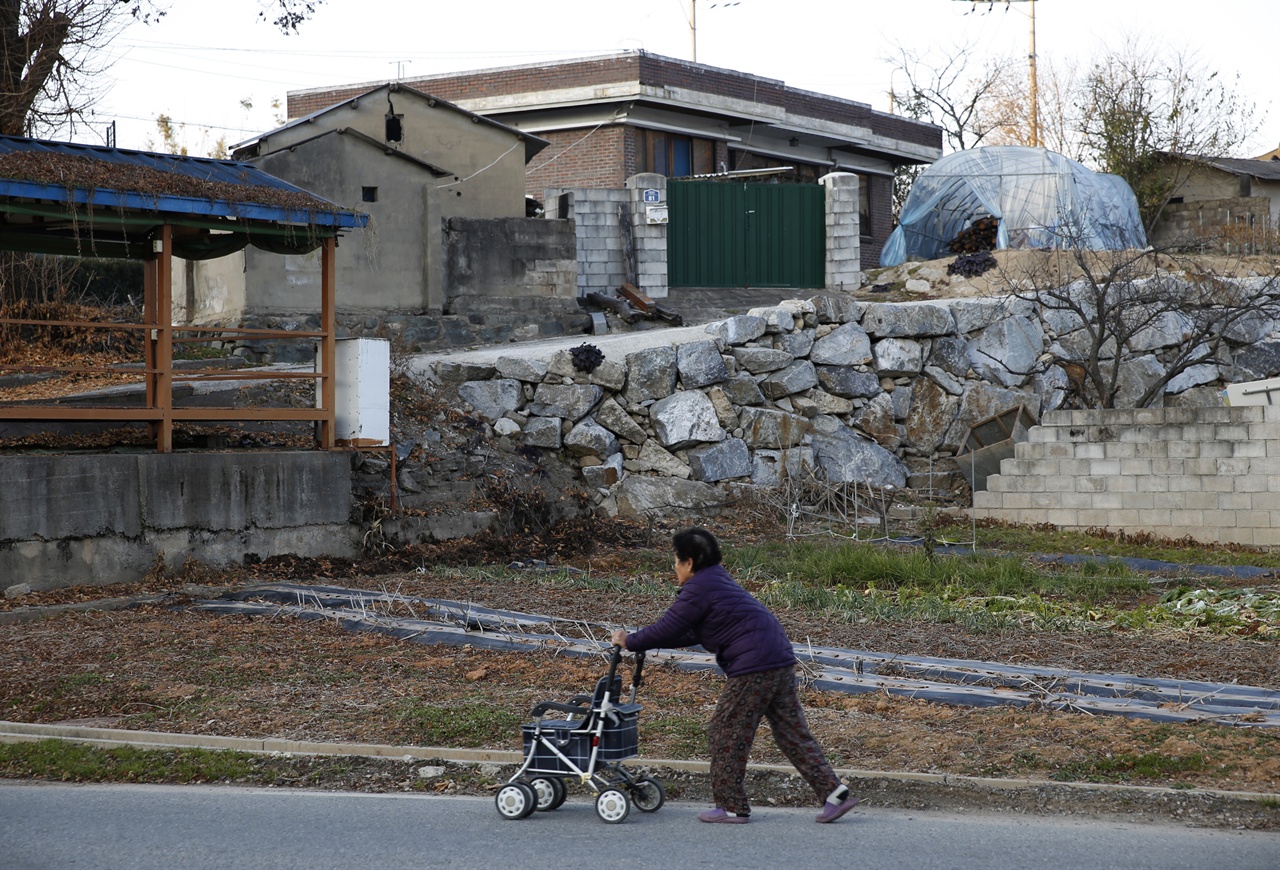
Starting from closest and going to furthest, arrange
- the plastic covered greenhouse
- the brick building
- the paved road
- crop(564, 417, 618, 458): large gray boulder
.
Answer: the paved road
crop(564, 417, 618, 458): large gray boulder
the plastic covered greenhouse
the brick building

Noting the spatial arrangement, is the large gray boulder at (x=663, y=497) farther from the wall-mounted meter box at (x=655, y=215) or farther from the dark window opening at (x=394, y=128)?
the dark window opening at (x=394, y=128)

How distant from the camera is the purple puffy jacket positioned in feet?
19.0

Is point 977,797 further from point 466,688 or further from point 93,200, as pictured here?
point 93,200

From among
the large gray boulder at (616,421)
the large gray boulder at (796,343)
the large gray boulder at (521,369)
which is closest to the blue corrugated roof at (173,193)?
the large gray boulder at (521,369)

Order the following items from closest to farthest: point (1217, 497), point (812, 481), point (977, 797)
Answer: point (977, 797)
point (1217, 497)
point (812, 481)

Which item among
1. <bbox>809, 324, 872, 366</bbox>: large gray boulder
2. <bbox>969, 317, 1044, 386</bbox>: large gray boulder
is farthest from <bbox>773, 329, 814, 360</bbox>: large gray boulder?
<bbox>969, 317, 1044, 386</bbox>: large gray boulder

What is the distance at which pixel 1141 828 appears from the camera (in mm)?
5762

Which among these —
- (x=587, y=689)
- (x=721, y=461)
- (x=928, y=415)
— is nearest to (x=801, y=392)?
(x=721, y=461)

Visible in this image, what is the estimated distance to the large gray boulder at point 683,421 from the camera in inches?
739

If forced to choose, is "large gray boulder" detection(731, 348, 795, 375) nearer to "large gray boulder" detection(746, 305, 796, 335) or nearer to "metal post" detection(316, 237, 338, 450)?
"large gray boulder" detection(746, 305, 796, 335)

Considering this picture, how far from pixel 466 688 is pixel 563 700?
78cm

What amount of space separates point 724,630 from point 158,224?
9.40m

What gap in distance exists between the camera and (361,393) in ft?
46.7

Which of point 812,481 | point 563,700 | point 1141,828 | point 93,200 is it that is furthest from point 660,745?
point 812,481
